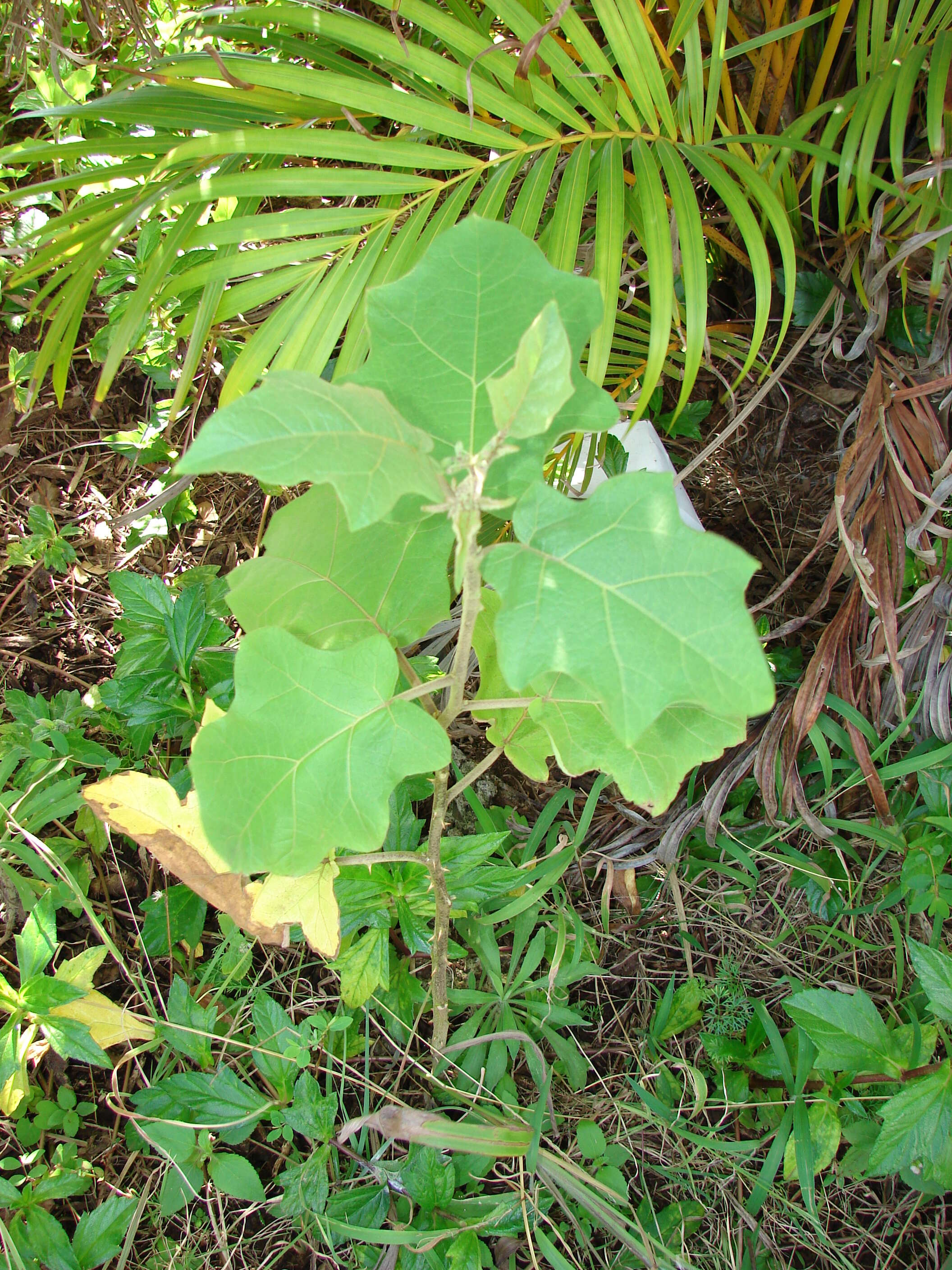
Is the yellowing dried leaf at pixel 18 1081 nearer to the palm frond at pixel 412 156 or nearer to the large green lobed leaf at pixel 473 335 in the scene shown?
the palm frond at pixel 412 156

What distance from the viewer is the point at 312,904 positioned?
849 mm

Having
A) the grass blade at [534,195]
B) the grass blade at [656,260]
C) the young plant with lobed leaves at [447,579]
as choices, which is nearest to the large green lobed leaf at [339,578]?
the young plant with lobed leaves at [447,579]

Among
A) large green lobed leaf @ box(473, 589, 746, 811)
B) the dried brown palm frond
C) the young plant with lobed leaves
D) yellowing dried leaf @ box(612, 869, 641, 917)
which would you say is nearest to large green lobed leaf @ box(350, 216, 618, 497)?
the young plant with lobed leaves

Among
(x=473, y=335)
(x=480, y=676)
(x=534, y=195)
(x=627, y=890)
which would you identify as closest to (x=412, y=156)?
(x=534, y=195)

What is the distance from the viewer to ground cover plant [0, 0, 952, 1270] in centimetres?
67

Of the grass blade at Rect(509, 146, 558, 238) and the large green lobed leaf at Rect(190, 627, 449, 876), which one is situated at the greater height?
the grass blade at Rect(509, 146, 558, 238)

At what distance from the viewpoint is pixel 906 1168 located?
3.71ft

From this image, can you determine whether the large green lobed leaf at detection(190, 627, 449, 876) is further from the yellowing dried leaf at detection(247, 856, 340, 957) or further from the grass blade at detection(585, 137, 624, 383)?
the grass blade at detection(585, 137, 624, 383)

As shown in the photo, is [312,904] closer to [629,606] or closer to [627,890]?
[629,606]

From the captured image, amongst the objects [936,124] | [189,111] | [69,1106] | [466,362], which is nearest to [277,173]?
Result: [189,111]

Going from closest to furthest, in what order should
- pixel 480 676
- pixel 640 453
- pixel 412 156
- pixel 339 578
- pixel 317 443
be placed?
pixel 317 443
pixel 339 578
pixel 412 156
pixel 480 676
pixel 640 453

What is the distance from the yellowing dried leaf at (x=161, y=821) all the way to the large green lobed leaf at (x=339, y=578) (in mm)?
296

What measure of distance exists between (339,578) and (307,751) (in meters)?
0.16

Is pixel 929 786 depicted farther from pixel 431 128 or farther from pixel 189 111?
pixel 189 111
